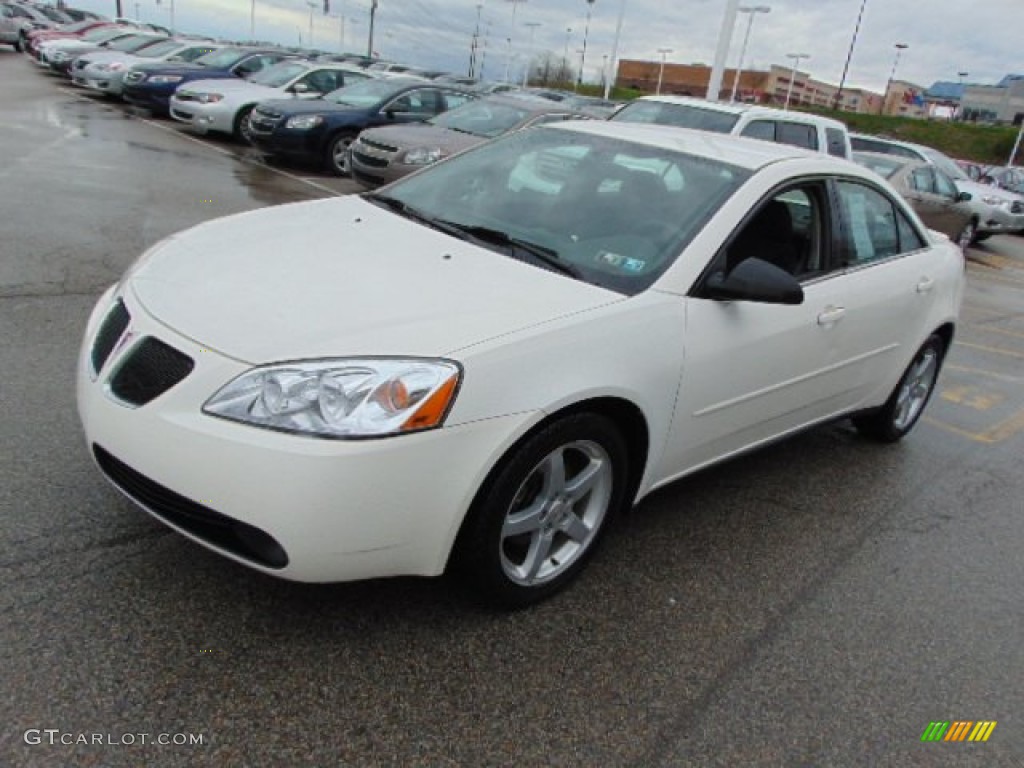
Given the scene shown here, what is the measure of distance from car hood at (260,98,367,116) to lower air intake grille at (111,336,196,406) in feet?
35.3

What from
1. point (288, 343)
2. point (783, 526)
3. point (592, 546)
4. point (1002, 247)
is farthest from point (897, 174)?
point (288, 343)

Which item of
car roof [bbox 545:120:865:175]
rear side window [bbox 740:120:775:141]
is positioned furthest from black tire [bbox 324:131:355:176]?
car roof [bbox 545:120:865:175]

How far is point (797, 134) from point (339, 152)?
6.60 m

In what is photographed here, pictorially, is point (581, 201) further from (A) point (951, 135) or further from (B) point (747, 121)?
(A) point (951, 135)

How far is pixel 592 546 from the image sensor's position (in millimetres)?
3021

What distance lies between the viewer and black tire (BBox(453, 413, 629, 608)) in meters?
2.51

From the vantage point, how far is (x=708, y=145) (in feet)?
12.2

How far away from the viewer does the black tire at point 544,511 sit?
2.51 meters

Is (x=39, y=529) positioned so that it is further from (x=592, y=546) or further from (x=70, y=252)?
(x=70, y=252)

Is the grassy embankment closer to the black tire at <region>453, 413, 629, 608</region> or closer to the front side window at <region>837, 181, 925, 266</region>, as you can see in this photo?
the front side window at <region>837, 181, 925, 266</region>

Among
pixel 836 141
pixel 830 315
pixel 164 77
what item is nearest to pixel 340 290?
pixel 830 315

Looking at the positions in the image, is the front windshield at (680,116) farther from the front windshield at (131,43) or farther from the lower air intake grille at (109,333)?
Answer: the front windshield at (131,43)

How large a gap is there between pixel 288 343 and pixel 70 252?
16.9 feet

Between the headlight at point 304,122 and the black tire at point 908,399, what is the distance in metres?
9.67
